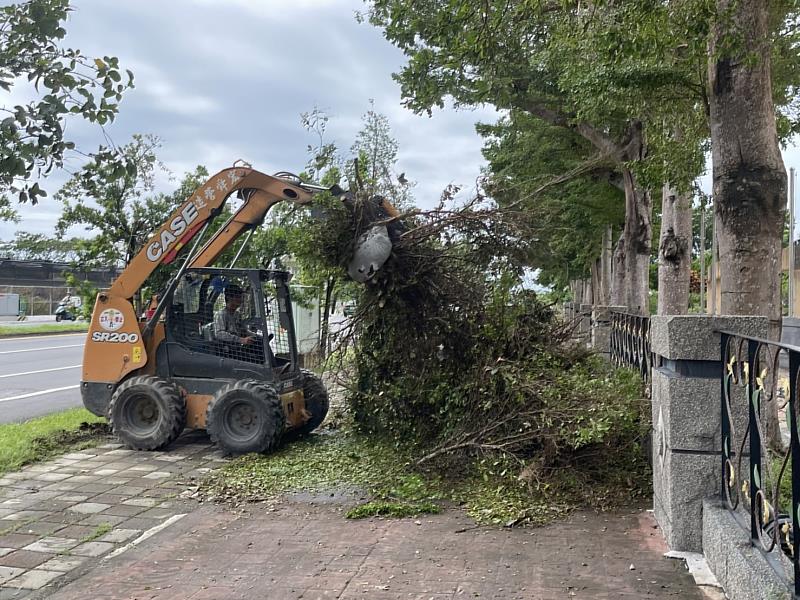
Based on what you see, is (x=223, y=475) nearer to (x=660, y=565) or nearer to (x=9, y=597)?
(x=9, y=597)

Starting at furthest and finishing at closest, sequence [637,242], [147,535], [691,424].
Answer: [637,242] < [147,535] < [691,424]

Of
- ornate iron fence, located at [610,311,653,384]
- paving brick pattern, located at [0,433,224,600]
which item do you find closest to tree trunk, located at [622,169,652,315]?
ornate iron fence, located at [610,311,653,384]

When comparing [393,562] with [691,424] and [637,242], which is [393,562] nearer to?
[691,424]

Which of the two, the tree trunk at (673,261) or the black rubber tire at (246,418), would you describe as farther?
the tree trunk at (673,261)

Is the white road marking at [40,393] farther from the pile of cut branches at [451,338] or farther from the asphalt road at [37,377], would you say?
the pile of cut branches at [451,338]

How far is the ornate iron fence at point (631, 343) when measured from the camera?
7.24 m

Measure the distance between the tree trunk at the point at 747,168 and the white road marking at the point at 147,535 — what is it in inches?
206

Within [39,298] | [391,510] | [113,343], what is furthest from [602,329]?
[39,298]

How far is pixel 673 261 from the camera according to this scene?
11.7 metres

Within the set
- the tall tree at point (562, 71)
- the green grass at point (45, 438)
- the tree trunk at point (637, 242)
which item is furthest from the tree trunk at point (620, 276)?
the green grass at point (45, 438)

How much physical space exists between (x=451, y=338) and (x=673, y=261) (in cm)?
530

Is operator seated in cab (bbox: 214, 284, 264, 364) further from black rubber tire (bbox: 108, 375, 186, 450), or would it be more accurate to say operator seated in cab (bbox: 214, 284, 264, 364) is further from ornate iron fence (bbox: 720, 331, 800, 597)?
ornate iron fence (bbox: 720, 331, 800, 597)

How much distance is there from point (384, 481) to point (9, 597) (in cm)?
331

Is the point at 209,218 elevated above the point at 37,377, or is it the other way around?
the point at 209,218
